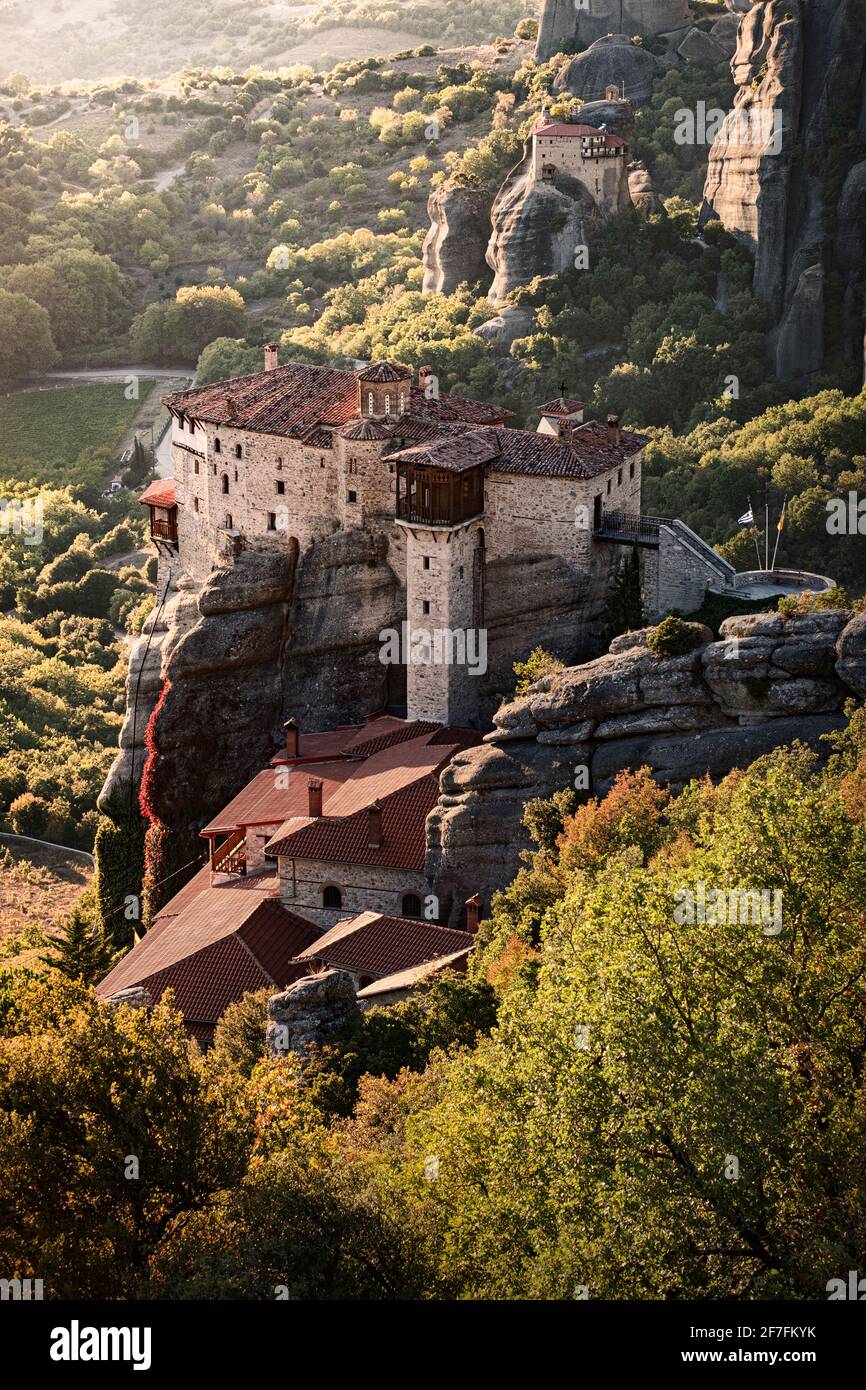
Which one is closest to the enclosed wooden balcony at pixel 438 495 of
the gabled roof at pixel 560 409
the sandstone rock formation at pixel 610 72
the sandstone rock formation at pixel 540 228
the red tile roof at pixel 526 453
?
the red tile roof at pixel 526 453

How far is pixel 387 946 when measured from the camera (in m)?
48.9

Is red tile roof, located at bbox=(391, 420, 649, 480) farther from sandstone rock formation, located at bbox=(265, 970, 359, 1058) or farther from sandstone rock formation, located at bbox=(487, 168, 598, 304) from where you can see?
sandstone rock formation, located at bbox=(487, 168, 598, 304)

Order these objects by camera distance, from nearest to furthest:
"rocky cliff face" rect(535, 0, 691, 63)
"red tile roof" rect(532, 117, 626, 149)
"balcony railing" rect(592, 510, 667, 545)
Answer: "balcony railing" rect(592, 510, 667, 545) < "red tile roof" rect(532, 117, 626, 149) < "rocky cliff face" rect(535, 0, 691, 63)

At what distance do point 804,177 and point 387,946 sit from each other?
52911 mm

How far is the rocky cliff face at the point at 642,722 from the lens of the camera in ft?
156

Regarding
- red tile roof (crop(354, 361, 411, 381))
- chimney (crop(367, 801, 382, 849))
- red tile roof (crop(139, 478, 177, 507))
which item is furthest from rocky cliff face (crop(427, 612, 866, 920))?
red tile roof (crop(139, 478, 177, 507))

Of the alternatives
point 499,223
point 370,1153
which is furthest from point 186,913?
point 499,223

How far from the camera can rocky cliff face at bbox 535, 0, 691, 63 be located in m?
119

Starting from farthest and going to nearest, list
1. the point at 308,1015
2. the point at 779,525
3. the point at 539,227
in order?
the point at 539,227 → the point at 779,525 → the point at 308,1015

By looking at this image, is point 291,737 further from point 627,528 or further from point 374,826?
point 627,528

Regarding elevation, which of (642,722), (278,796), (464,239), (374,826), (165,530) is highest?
(464,239)


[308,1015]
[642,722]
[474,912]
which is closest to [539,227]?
[642,722]

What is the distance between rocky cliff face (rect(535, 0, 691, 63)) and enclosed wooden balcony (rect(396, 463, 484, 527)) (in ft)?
235

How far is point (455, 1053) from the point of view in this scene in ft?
127
